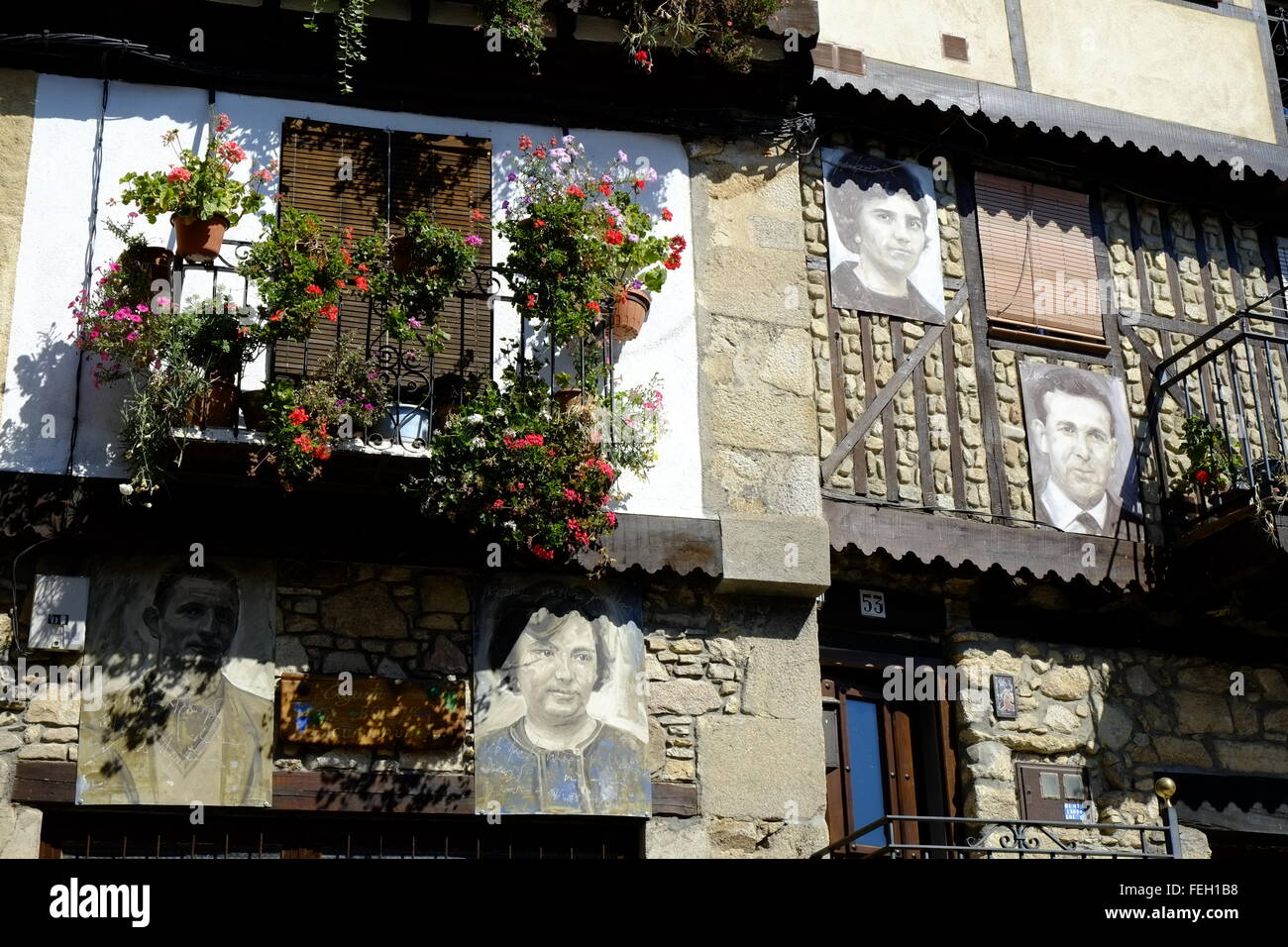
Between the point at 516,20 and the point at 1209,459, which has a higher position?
the point at 516,20

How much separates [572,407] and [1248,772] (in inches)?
183

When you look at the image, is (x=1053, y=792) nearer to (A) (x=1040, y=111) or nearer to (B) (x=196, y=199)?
(A) (x=1040, y=111)

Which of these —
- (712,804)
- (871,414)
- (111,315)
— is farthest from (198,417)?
(871,414)

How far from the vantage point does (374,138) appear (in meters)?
9.99

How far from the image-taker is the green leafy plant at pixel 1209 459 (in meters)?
10.7

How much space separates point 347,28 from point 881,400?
12.0 ft

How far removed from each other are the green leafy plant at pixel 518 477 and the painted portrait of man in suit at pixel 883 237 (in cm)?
248

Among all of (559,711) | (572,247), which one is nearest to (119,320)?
(572,247)

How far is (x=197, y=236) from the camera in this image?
903 centimetres

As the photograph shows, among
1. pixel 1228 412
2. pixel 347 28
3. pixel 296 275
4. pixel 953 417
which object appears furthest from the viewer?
pixel 1228 412

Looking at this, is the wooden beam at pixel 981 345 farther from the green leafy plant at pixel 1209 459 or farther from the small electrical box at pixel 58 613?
the small electrical box at pixel 58 613
